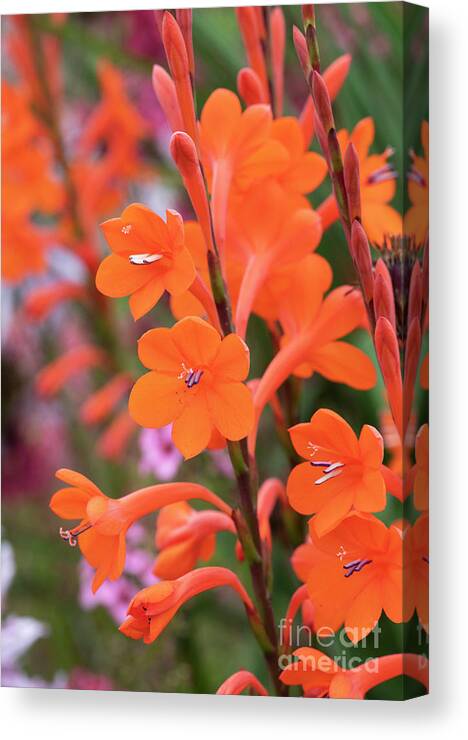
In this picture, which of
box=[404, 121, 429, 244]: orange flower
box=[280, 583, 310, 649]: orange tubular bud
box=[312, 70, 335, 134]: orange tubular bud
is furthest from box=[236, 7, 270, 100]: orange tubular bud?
box=[280, 583, 310, 649]: orange tubular bud

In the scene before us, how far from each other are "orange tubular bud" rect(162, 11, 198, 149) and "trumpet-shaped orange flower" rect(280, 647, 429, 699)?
2.16 ft

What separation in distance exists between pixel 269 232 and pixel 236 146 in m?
0.11

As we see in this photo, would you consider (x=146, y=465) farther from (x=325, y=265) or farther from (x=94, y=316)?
(x=325, y=265)

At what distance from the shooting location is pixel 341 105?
6.23 ft

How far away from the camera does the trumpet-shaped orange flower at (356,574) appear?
5.86 feet

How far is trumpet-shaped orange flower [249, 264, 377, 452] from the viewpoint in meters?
1.85

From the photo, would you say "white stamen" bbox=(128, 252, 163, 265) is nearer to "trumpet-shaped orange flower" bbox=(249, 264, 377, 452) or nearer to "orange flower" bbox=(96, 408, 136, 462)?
"trumpet-shaped orange flower" bbox=(249, 264, 377, 452)

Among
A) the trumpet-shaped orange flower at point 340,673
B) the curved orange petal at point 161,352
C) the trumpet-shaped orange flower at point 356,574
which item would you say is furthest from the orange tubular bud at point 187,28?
the trumpet-shaped orange flower at point 340,673

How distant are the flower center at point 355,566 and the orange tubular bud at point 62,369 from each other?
518mm

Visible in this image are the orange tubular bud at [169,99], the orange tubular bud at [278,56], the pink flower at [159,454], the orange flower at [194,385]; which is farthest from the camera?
the pink flower at [159,454]

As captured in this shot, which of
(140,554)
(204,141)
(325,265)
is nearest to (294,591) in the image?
(140,554)

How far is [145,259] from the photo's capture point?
1.74 meters

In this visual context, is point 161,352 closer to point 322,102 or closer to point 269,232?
point 269,232

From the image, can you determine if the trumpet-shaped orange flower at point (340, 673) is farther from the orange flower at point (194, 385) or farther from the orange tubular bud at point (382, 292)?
the orange tubular bud at point (382, 292)
